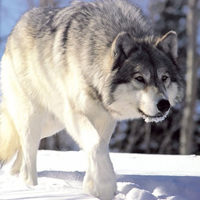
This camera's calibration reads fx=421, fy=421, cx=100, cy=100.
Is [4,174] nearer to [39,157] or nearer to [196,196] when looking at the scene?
[39,157]

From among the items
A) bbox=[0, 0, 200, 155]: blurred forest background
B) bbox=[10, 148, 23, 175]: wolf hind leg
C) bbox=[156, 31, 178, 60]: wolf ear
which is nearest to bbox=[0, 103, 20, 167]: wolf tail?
bbox=[10, 148, 23, 175]: wolf hind leg

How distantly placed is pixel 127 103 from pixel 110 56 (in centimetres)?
44

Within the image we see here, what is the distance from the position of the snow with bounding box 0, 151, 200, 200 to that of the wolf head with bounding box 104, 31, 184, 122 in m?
0.71

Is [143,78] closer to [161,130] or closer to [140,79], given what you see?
[140,79]

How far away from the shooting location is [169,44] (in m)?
3.96

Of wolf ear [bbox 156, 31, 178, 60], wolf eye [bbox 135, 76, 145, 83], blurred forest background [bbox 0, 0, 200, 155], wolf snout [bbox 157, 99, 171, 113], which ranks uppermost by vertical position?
wolf ear [bbox 156, 31, 178, 60]

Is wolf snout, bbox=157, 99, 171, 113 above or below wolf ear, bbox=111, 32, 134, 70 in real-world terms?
below

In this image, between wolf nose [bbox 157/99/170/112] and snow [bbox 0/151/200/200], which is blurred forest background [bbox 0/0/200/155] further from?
wolf nose [bbox 157/99/170/112]

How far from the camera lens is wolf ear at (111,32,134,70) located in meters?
3.66

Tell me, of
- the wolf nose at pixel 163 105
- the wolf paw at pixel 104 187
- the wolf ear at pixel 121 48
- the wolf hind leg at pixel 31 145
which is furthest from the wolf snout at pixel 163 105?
the wolf hind leg at pixel 31 145

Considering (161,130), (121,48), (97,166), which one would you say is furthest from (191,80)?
(97,166)

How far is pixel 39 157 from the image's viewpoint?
6.26 meters

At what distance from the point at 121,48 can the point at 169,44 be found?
0.53 metres

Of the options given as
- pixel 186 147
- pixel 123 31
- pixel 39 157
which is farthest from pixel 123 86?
pixel 186 147
